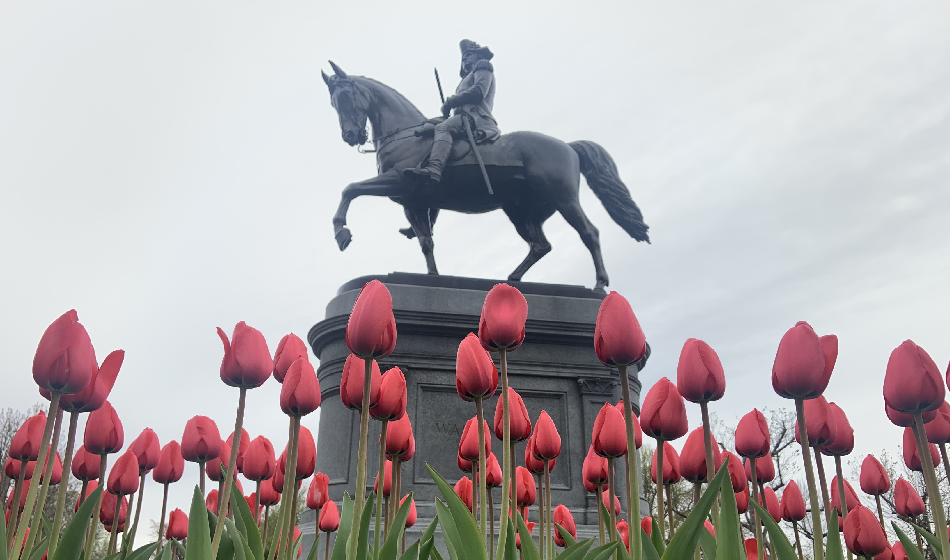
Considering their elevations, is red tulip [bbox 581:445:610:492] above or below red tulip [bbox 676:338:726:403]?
below

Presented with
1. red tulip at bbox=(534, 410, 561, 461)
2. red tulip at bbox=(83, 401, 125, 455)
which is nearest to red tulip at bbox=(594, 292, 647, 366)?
red tulip at bbox=(534, 410, 561, 461)

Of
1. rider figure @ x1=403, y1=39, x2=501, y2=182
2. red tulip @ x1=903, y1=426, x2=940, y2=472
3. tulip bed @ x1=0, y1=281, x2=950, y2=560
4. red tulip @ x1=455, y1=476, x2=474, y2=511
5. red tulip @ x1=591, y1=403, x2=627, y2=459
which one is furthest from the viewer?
rider figure @ x1=403, y1=39, x2=501, y2=182

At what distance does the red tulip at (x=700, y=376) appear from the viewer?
1909mm

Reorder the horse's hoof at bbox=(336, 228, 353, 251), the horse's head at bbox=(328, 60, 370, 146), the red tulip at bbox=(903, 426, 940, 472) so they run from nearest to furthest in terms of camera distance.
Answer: the red tulip at bbox=(903, 426, 940, 472)
the horse's hoof at bbox=(336, 228, 353, 251)
the horse's head at bbox=(328, 60, 370, 146)

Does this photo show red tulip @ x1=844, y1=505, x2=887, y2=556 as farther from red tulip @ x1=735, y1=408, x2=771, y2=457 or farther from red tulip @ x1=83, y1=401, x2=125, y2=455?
red tulip @ x1=83, y1=401, x2=125, y2=455

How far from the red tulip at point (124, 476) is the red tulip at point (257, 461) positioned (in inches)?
19.5

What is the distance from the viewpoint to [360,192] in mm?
8961

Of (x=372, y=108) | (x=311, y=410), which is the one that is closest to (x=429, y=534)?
(x=311, y=410)

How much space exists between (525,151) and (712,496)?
8.27 meters

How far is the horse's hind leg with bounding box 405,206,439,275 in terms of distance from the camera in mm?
9107

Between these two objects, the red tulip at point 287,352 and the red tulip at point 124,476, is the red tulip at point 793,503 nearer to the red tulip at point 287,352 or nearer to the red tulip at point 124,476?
the red tulip at point 287,352

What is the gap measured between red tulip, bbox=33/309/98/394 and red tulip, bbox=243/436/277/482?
694mm

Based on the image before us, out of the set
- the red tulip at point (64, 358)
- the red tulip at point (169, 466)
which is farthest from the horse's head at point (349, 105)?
the red tulip at point (64, 358)

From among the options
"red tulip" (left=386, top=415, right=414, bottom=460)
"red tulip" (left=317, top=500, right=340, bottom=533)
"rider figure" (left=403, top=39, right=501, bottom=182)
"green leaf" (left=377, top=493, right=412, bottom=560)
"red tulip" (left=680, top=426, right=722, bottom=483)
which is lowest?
"green leaf" (left=377, top=493, right=412, bottom=560)
